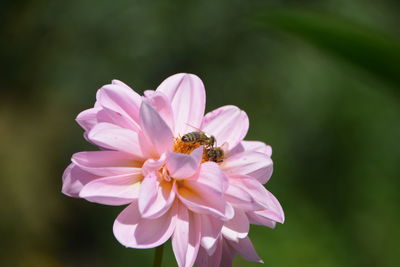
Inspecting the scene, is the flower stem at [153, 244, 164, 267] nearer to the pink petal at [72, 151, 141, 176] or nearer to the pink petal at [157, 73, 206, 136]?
the pink petal at [72, 151, 141, 176]

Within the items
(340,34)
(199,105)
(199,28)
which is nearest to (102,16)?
(199,28)

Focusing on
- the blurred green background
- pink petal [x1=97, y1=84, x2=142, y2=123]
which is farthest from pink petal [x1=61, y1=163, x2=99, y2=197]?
the blurred green background

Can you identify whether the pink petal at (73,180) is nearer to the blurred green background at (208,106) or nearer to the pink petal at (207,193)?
the pink petal at (207,193)

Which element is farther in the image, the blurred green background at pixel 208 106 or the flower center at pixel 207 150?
the blurred green background at pixel 208 106

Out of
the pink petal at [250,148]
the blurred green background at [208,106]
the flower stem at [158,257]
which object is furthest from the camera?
the blurred green background at [208,106]

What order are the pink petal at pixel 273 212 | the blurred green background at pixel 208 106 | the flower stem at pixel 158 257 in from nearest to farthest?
1. the flower stem at pixel 158 257
2. the pink petal at pixel 273 212
3. the blurred green background at pixel 208 106

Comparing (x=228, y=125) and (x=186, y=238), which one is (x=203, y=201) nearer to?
(x=186, y=238)

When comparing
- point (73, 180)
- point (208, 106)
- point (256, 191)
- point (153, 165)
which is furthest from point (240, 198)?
point (208, 106)

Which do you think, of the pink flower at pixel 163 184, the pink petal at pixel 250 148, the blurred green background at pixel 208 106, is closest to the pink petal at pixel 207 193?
the pink flower at pixel 163 184
